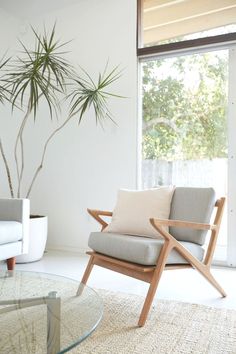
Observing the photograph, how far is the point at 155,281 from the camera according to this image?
203 centimetres

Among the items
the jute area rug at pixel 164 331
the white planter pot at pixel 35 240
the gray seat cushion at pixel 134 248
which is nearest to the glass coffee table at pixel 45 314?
the jute area rug at pixel 164 331

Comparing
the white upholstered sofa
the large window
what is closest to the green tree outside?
the large window

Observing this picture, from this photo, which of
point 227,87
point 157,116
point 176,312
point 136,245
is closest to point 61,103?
point 157,116

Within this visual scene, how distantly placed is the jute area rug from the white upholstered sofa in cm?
111

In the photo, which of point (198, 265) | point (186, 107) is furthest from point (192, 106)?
point (198, 265)

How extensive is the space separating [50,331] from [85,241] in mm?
2860

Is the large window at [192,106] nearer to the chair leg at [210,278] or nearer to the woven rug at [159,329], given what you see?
the chair leg at [210,278]

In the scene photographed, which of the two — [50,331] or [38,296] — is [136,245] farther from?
[50,331]

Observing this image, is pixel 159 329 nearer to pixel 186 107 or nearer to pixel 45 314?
pixel 45 314

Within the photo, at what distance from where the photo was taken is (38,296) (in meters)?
1.61

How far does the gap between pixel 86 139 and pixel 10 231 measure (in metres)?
1.53

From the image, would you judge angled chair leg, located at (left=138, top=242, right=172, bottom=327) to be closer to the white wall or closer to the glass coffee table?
the glass coffee table

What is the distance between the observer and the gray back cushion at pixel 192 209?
244 cm

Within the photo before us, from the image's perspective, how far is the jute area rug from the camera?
67.0 inches
